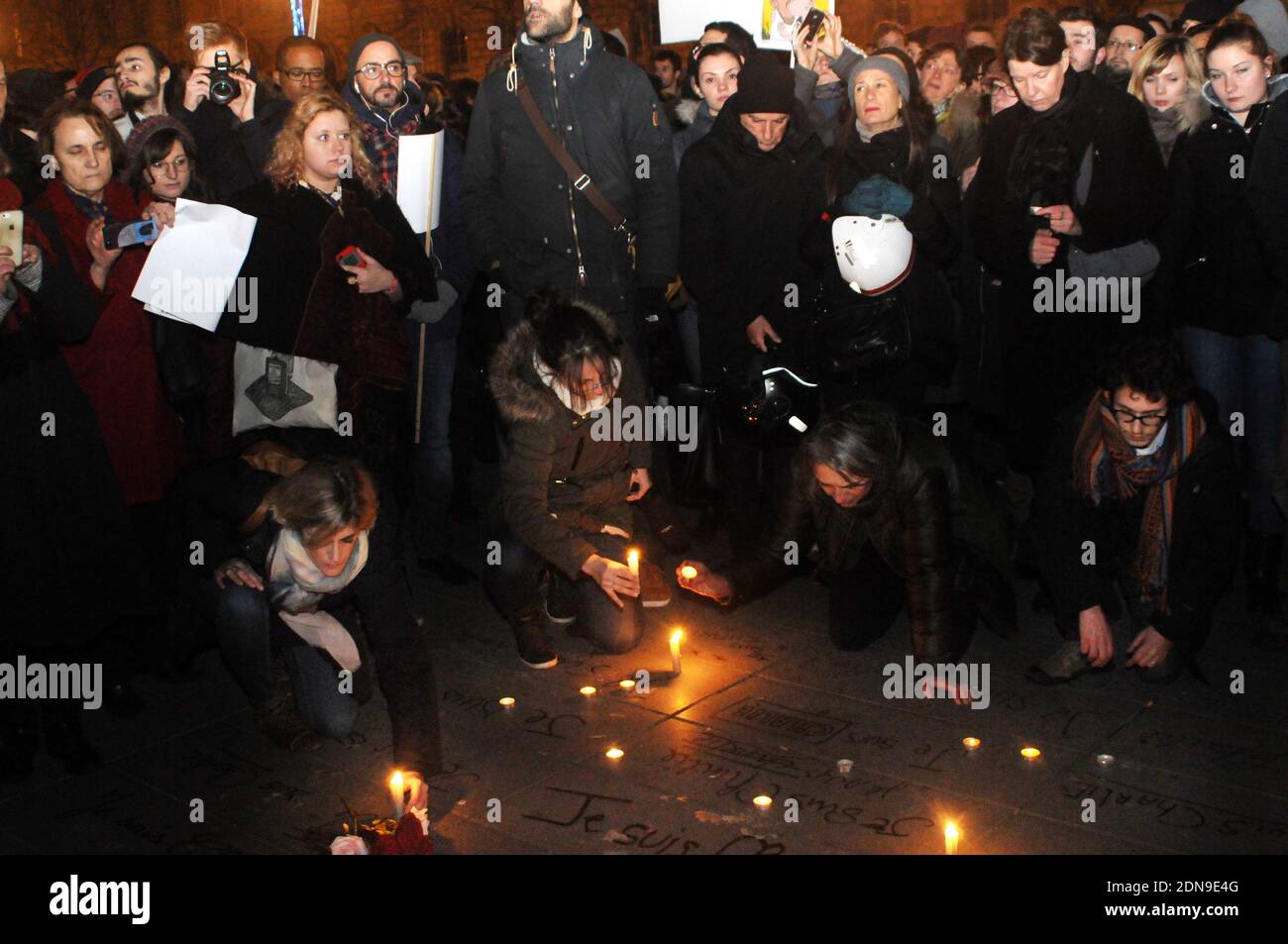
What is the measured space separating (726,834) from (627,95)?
3.03m

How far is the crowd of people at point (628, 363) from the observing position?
4.48 meters

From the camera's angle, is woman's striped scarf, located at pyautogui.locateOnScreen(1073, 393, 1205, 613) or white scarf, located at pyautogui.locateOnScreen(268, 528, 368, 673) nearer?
white scarf, located at pyautogui.locateOnScreen(268, 528, 368, 673)

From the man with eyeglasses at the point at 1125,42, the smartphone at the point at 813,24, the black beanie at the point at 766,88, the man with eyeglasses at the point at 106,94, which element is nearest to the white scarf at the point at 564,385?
the black beanie at the point at 766,88

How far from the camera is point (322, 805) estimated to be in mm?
4148

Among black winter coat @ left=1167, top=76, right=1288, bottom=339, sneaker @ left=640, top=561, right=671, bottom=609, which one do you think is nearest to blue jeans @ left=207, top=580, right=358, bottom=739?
sneaker @ left=640, top=561, right=671, bottom=609

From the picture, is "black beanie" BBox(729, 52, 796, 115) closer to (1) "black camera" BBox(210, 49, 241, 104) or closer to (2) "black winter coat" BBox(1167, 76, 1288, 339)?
(2) "black winter coat" BBox(1167, 76, 1288, 339)

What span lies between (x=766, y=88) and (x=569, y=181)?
34.1 inches

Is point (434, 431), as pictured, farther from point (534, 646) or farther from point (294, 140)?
point (294, 140)

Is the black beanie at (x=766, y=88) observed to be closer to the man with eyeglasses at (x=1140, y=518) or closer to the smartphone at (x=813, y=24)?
the smartphone at (x=813, y=24)

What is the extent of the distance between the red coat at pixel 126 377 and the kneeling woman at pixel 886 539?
1839 millimetres

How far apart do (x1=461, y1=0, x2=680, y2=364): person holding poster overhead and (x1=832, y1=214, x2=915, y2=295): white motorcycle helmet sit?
0.73m

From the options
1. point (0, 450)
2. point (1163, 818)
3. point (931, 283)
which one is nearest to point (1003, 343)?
point (931, 283)

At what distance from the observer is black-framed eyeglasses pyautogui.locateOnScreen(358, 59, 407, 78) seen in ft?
19.2
